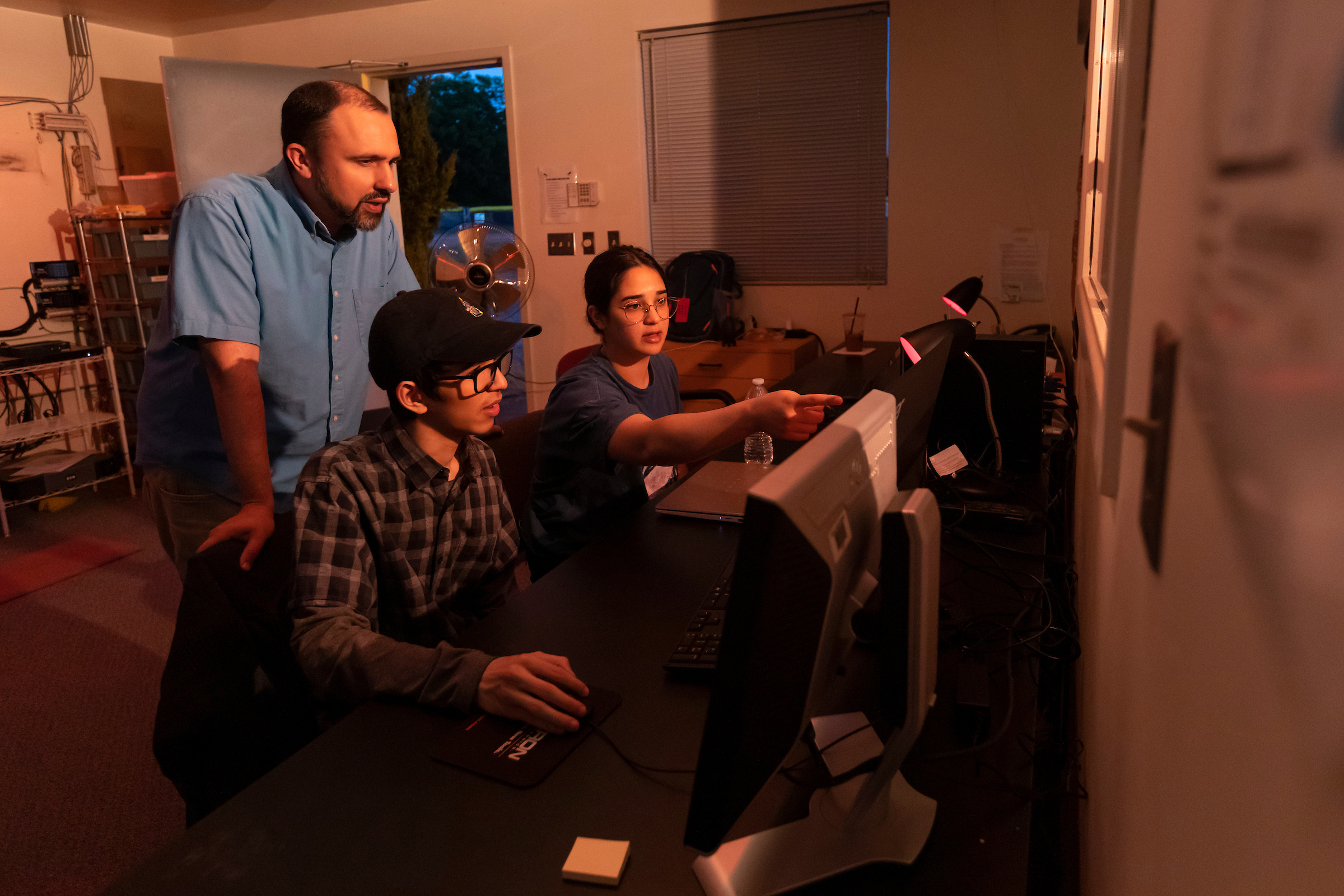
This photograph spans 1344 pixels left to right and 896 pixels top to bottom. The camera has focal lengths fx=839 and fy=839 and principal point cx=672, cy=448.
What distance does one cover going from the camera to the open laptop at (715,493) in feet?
5.62

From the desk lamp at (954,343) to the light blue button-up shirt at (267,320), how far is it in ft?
4.68

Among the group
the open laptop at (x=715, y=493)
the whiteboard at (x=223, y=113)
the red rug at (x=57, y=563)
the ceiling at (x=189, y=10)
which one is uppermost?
the ceiling at (x=189, y=10)

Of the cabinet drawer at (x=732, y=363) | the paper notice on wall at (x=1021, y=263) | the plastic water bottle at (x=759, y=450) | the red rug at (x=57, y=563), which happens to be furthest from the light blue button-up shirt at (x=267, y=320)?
the paper notice on wall at (x=1021, y=263)

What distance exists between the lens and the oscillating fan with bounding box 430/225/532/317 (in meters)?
3.99

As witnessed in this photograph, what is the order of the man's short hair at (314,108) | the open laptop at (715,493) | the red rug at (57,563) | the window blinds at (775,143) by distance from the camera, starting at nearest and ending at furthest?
the open laptop at (715,493)
the man's short hair at (314,108)
the red rug at (57,563)
the window blinds at (775,143)

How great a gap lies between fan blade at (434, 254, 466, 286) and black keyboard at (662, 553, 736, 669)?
3.08 m

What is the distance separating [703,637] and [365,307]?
1425 millimetres

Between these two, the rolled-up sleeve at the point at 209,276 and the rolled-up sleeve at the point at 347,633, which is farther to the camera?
the rolled-up sleeve at the point at 209,276

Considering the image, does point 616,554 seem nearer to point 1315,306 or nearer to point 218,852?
point 218,852

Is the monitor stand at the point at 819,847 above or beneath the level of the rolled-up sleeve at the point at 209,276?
beneath

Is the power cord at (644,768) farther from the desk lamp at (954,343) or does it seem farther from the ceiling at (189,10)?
the ceiling at (189,10)

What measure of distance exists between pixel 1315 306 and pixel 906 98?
413cm

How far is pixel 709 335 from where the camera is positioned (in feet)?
14.1

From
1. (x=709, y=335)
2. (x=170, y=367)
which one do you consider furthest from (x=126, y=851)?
(x=709, y=335)
